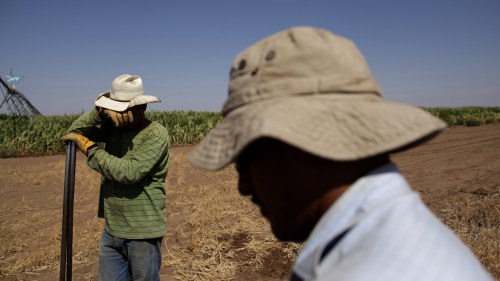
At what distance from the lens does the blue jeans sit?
2.81 meters

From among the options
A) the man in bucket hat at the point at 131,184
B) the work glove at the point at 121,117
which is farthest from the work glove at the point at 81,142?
the work glove at the point at 121,117

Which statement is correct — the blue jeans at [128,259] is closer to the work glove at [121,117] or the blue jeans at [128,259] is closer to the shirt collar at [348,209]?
the work glove at [121,117]

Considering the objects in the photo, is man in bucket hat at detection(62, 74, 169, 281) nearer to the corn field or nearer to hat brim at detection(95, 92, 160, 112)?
hat brim at detection(95, 92, 160, 112)

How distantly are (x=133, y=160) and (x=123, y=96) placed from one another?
48 cm

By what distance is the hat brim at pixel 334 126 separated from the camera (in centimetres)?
79

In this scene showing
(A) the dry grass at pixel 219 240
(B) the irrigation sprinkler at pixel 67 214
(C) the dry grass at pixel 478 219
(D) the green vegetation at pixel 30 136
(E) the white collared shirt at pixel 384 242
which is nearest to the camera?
(E) the white collared shirt at pixel 384 242

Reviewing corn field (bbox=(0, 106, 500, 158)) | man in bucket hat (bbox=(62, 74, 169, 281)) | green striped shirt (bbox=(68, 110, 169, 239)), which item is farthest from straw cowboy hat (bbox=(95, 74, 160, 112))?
corn field (bbox=(0, 106, 500, 158))

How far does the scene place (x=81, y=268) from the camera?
15.0ft

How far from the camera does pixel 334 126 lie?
2.72 ft

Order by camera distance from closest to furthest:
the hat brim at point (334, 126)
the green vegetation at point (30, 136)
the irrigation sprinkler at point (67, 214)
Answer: the hat brim at point (334, 126), the irrigation sprinkler at point (67, 214), the green vegetation at point (30, 136)

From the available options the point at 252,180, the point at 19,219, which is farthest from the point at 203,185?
the point at 252,180

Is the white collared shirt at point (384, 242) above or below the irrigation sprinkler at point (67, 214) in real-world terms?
above

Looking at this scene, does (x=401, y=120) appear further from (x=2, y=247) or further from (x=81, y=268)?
(x=2, y=247)

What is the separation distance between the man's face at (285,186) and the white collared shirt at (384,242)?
0.35ft
